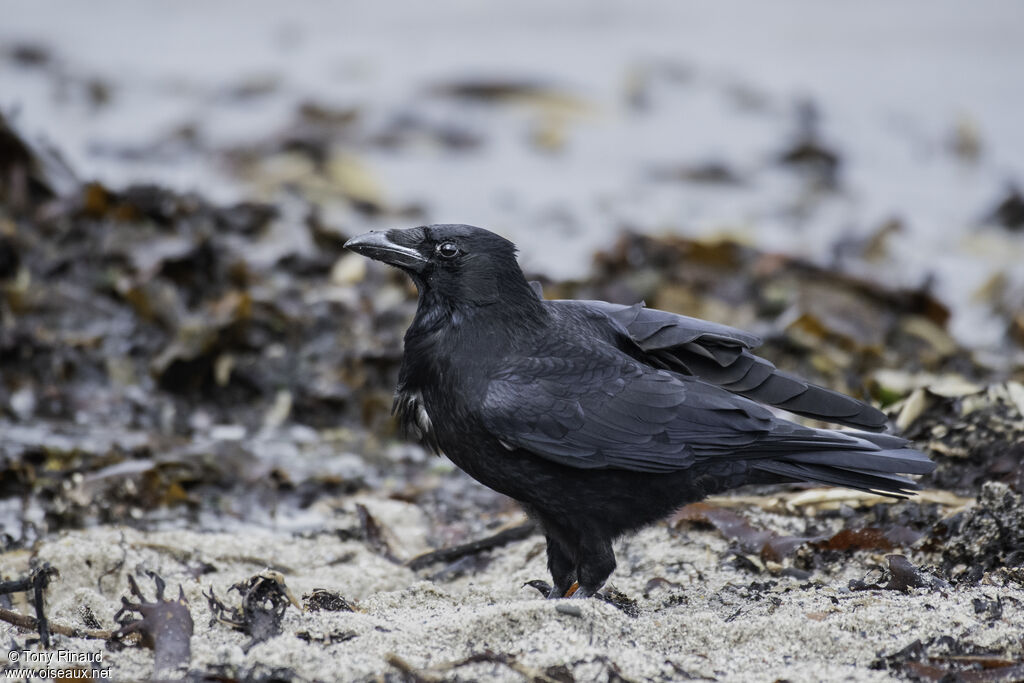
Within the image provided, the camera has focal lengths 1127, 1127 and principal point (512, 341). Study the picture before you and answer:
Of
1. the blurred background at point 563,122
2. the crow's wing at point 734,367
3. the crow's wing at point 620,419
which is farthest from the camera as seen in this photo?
the blurred background at point 563,122

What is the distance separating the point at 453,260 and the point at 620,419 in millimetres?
762

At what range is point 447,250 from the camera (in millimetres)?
3721

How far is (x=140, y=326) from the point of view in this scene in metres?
5.77

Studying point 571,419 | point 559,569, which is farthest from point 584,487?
point 559,569

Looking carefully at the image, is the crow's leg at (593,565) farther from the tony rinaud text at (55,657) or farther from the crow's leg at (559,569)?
the tony rinaud text at (55,657)

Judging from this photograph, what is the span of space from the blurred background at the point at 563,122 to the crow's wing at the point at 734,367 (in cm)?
294

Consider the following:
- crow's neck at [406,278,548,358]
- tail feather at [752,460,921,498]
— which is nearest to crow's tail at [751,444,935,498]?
tail feather at [752,460,921,498]

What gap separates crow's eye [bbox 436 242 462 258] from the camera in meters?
3.72

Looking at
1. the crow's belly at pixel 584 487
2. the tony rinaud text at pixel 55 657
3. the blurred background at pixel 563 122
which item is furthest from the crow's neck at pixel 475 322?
the blurred background at pixel 563 122

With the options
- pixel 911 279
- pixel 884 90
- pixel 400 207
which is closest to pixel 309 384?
pixel 400 207

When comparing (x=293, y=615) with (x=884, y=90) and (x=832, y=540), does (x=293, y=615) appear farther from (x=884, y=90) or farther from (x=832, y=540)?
(x=884, y=90)

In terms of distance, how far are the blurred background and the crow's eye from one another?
3120 millimetres

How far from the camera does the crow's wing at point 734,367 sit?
3.78 meters

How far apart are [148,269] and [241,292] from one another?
20.3 inches
